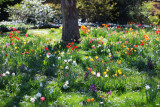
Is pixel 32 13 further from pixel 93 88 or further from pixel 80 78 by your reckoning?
pixel 93 88

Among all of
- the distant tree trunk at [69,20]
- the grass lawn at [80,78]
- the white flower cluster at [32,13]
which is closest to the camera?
the grass lawn at [80,78]

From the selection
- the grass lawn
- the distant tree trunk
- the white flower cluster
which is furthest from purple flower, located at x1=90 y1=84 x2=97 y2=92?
the white flower cluster

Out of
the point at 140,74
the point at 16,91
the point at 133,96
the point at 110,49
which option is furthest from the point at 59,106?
the point at 110,49

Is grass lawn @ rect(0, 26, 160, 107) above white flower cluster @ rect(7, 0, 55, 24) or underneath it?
underneath

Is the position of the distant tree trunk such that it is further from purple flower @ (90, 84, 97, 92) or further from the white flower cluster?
the white flower cluster

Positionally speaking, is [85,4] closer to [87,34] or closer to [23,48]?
[87,34]

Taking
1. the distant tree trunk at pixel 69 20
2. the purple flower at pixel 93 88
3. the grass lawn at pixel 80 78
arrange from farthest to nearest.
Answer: the distant tree trunk at pixel 69 20, the purple flower at pixel 93 88, the grass lawn at pixel 80 78

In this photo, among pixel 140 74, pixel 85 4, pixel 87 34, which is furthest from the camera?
pixel 85 4

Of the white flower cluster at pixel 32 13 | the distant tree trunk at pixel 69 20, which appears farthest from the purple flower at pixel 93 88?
the white flower cluster at pixel 32 13

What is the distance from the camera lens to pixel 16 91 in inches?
147

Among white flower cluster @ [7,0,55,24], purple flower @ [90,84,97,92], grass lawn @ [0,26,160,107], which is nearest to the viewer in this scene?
grass lawn @ [0,26,160,107]

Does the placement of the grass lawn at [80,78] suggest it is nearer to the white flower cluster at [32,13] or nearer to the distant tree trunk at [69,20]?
the distant tree trunk at [69,20]

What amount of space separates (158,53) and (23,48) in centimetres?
392

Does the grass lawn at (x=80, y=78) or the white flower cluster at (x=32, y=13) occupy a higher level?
the white flower cluster at (x=32, y=13)
